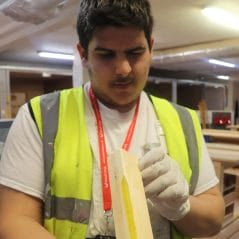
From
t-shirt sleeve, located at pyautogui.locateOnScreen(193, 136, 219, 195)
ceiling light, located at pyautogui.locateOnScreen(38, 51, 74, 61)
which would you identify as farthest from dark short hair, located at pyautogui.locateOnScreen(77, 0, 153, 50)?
ceiling light, located at pyautogui.locateOnScreen(38, 51, 74, 61)

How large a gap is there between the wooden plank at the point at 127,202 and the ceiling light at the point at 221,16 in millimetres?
2674

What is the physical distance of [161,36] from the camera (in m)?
4.07

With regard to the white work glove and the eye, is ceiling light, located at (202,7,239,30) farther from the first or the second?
the white work glove

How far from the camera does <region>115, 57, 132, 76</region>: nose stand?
2.25 feet

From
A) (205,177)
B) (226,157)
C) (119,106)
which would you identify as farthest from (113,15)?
(226,157)

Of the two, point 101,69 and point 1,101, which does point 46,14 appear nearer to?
point 101,69

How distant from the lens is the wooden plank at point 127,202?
434 millimetres

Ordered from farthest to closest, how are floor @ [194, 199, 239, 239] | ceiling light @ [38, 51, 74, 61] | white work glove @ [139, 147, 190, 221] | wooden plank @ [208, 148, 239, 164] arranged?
ceiling light @ [38, 51, 74, 61], floor @ [194, 199, 239, 239], wooden plank @ [208, 148, 239, 164], white work glove @ [139, 147, 190, 221]

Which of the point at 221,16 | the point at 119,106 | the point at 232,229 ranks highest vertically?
the point at 221,16

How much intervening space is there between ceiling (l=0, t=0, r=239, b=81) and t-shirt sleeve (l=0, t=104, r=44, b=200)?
163cm

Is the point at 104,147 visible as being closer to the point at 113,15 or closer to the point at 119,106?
the point at 119,106

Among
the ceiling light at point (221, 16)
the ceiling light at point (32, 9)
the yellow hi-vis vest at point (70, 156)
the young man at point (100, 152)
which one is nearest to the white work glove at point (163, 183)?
the young man at point (100, 152)

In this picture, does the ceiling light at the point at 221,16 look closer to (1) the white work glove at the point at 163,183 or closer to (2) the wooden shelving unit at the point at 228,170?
(2) the wooden shelving unit at the point at 228,170

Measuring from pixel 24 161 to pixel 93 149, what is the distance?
0.51 feet
